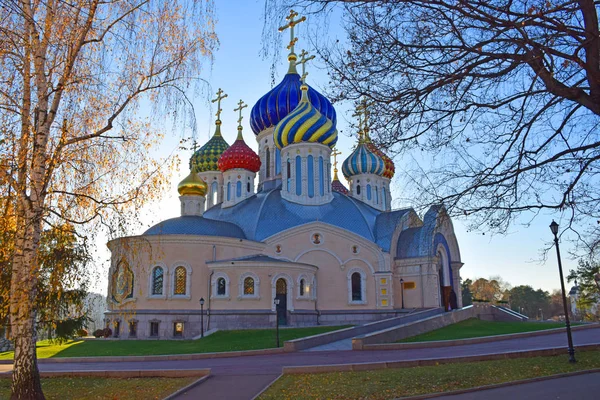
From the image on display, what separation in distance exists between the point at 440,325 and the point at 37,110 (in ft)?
68.5

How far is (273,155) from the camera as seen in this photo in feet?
126

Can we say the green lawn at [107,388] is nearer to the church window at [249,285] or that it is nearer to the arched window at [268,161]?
the church window at [249,285]

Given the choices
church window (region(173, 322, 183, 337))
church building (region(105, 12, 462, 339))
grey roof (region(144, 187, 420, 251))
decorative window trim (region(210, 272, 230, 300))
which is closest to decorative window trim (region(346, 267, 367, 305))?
church building (region(105, 12, 462, 339))

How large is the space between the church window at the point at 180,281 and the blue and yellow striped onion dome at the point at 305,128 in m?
11.7

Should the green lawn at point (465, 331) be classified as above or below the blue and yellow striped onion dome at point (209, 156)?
below

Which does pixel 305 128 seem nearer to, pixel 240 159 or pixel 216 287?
pixel 240 159

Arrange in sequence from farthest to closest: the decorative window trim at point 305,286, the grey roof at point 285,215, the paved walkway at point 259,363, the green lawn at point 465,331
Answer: the grey roof at point 285,215 → the decorative window trim at point 305,286 → the green lawn at point 465,331 → the paved walkway at point 259,363

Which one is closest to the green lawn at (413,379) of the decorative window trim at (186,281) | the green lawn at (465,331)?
the green lawn at (465,331)

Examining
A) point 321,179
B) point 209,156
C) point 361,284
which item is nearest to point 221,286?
point 361,284

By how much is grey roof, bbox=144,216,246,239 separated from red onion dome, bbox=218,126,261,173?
6.81 meters

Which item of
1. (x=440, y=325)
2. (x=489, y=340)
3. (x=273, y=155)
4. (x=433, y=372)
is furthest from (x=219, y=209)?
(x=433, y=372)

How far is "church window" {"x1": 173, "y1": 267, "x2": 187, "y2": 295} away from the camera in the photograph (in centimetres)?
2723

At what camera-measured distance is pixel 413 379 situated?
10.6 meters

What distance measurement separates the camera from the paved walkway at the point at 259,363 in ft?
35.6
